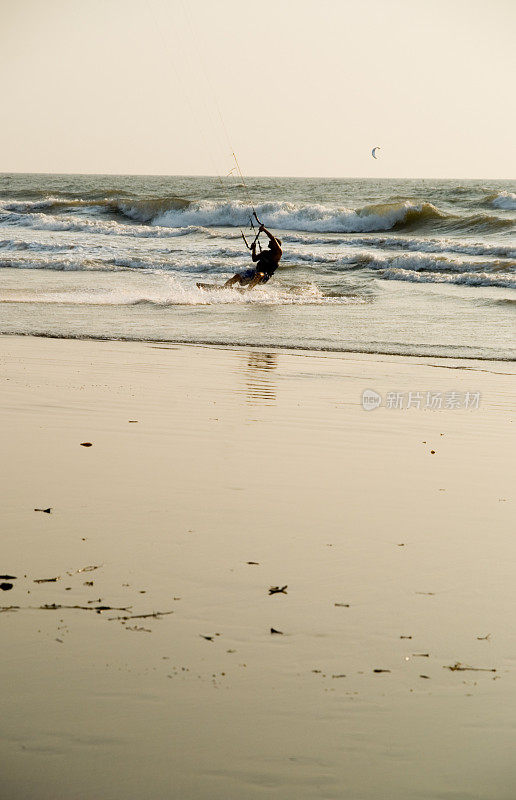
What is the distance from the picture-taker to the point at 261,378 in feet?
26.7

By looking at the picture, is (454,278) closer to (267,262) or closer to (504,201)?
(267,262)

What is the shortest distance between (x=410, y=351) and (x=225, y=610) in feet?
25.8

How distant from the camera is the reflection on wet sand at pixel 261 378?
712cm

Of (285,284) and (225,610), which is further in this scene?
(285,284)

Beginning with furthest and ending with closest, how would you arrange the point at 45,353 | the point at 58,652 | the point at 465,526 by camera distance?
the point at 45,353 → the point at 465,526 → the point at 58,652

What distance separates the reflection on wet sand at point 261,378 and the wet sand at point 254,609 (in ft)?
2.79

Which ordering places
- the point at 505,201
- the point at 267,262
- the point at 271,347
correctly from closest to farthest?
the point at 271,347, the point at 267,262, the point at 505,201

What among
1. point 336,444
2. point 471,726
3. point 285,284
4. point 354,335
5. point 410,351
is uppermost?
point 285,284

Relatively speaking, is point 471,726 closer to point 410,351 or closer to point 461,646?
point 461,646

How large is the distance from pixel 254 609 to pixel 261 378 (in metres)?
5.02

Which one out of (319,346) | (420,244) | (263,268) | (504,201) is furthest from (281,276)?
(504,201)

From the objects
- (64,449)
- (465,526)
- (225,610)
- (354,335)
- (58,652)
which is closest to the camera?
(58,652)

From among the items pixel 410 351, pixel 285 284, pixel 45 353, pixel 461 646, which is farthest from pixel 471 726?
pixel 285 284

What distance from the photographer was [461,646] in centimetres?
301
